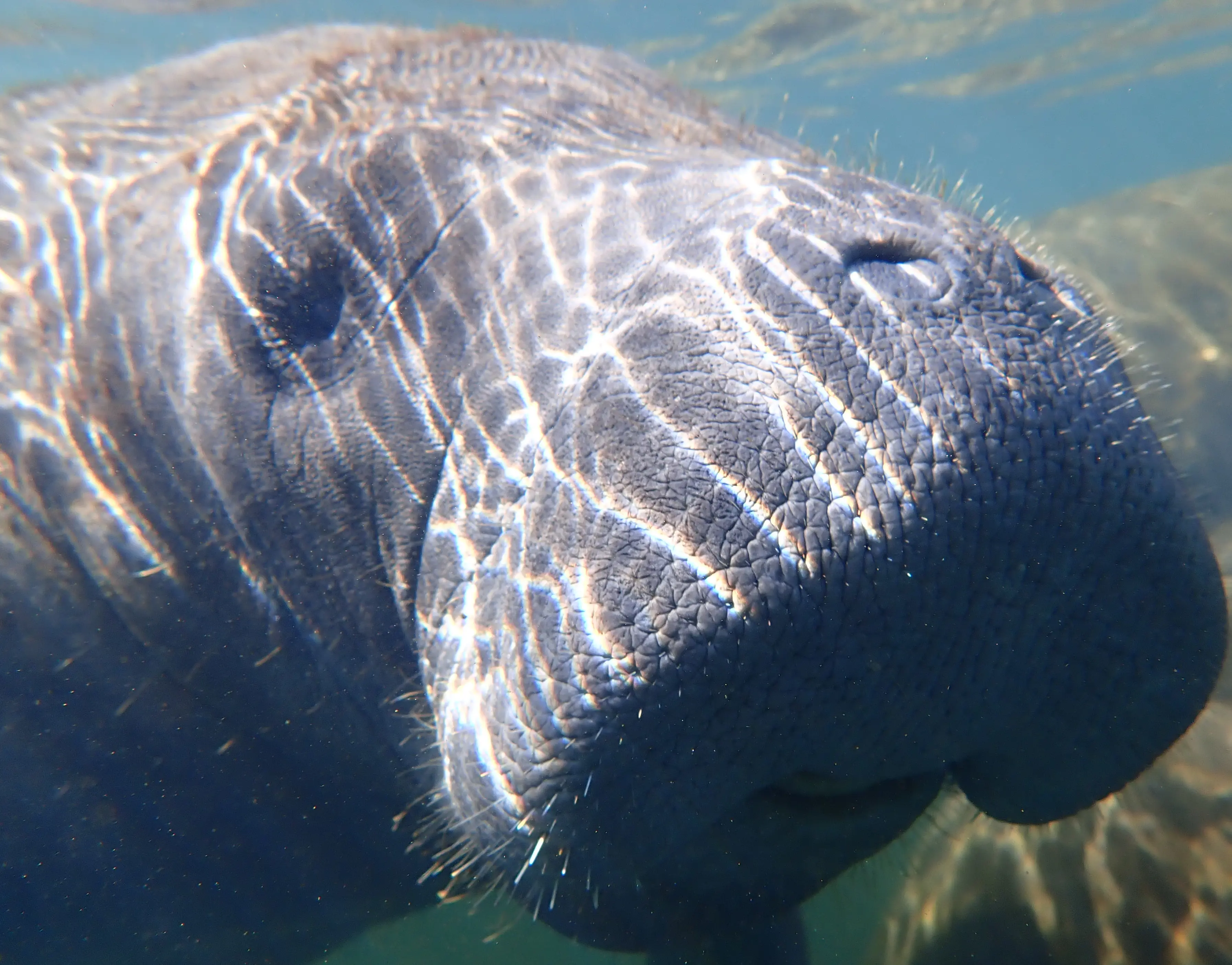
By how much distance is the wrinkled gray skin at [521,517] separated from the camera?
1.55m

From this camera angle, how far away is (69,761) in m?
2.65

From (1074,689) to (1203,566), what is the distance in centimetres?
39

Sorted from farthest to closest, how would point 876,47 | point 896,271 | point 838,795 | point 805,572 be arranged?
point 876,47 < point 838,795 < point 896,271 < point 805,572

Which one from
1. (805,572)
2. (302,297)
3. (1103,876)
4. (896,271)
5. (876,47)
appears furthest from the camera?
(876,47)

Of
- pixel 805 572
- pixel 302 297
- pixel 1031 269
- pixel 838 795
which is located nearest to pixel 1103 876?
pixel 838 795

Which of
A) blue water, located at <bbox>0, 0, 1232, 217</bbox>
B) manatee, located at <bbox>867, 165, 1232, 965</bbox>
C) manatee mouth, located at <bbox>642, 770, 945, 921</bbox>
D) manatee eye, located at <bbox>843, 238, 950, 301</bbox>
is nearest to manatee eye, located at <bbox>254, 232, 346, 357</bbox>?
manatee eye, located at <bbox>843, 238, 950, 301</bbox>

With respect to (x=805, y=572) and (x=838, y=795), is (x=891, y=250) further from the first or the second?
(x=838, y=795)

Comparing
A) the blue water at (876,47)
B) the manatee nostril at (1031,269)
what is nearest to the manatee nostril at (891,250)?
the manatee nostril at (1031,269)

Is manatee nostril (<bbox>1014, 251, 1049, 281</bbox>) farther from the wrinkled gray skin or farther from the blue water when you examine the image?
the blue water

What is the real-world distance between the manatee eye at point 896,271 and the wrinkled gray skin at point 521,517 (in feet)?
0.04

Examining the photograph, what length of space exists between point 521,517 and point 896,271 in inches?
39.4

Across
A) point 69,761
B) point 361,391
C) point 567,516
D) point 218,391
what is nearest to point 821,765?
point 567,516

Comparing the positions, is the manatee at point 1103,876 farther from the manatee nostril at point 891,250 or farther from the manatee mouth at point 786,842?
the manatee nostril at point 891,250

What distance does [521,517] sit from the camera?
1957 mm
